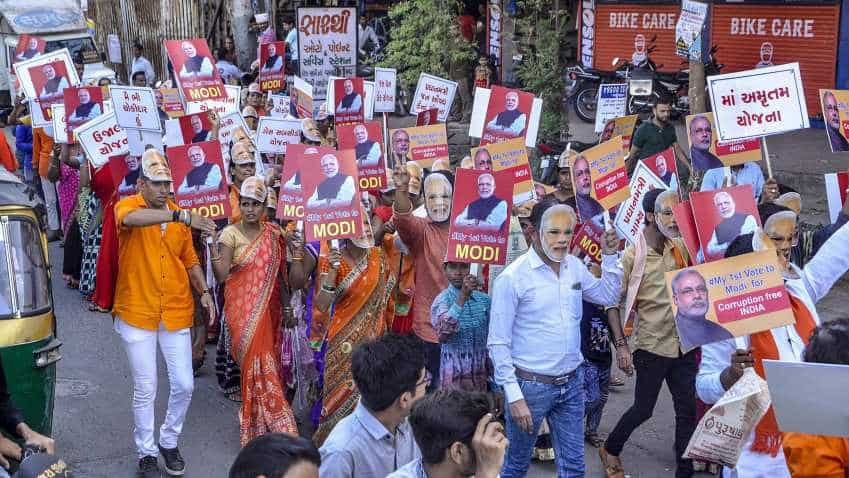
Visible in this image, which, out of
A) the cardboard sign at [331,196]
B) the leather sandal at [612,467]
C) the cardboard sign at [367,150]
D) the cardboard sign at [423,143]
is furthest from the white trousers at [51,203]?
the leather sandal at [612,467]

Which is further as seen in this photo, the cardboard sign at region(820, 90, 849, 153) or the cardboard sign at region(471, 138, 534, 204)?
the cardboard sign at region(820, 90, 849, 153)

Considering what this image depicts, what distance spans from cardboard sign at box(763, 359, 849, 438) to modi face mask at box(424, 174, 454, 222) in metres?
3.48

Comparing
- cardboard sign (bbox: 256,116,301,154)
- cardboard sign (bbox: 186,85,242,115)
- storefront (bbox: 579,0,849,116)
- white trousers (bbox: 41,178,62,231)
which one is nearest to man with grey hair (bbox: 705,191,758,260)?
cardboard sign (bbox: 256,116,301,154)

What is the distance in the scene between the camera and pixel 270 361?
22.7 ft

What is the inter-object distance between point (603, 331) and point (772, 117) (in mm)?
2280

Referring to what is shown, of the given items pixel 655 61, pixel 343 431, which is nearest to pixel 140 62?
pixel 655 61

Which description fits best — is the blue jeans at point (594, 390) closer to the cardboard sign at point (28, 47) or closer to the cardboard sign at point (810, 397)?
the cardboard sign at point (810, 397)

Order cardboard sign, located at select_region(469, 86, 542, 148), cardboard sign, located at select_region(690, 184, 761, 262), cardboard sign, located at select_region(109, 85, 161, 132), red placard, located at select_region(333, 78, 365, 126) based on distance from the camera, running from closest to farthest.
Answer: cardboard sign, located at select_region(690, 184, 761, 262) → cardboard sign, located at select_region(109, 85, 161, 132) → cardboard sign, located at select_region(469, 86, 542, 148) → red placard, located at select_region(333, 78, 365, 126)

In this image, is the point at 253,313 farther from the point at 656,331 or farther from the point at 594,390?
the point at 656,331

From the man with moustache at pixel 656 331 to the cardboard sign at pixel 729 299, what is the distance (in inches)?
62.5

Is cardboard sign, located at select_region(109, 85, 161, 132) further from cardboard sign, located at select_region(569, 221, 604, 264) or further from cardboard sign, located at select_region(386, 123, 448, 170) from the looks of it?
cardboard sign, located at select_region(569, 221, 604, 264)

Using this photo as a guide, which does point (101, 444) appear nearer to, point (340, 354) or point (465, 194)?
point (340, 354)

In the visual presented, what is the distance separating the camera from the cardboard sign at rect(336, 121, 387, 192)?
26.4ft

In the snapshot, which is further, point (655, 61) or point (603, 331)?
point (655, 61)
